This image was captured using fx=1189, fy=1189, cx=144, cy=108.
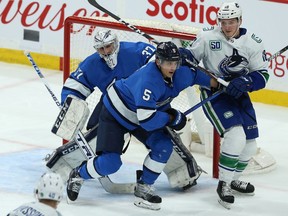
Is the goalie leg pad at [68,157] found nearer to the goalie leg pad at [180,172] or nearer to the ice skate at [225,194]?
the goalie leg pad at [180,172]

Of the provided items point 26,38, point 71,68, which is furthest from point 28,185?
point 26,38

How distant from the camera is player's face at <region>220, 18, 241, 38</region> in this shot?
671 centimetres

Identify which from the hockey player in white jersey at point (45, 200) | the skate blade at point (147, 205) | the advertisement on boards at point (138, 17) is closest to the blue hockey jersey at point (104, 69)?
the skate blade at point (147, 205)

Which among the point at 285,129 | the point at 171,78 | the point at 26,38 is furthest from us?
the point at 26,38

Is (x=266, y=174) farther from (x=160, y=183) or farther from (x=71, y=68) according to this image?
(x=71, y=68)

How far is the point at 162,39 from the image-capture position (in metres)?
7.71

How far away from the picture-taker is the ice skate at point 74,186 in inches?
268

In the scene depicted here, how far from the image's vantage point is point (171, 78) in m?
6.58

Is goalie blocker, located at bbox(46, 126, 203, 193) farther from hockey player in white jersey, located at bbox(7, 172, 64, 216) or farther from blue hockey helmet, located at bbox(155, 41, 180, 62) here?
hockey player in white jersey, located at bbox(7, 172, 64, 216)

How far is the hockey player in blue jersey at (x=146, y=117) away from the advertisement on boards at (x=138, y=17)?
2159mm

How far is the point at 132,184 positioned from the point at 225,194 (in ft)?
1.99

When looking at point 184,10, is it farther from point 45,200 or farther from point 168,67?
point 45,200

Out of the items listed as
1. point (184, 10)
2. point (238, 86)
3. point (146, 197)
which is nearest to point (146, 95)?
point (238, 86)

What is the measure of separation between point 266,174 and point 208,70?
100 centimetres
